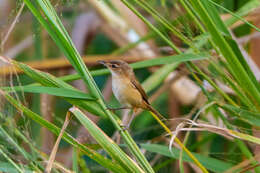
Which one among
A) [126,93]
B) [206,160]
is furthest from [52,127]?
[206,160]

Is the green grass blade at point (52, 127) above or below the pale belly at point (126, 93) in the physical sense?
above

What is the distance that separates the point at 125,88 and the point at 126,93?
0.10 feet

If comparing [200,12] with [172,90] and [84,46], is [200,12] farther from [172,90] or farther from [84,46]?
[84,46]

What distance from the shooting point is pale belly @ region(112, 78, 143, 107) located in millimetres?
2367

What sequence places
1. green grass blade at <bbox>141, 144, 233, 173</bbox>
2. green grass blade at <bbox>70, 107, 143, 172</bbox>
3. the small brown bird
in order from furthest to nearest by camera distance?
the small brown bird < green grass blade at <bbox>141, 144, 233, 173</bbox> < green grass blade at <bbox>70, 107, 143, 172</bbox>

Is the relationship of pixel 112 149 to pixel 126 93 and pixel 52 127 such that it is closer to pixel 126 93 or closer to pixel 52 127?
pixel 52 127

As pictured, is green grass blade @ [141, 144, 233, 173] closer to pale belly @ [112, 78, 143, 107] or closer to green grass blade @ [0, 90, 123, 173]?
pale belly @ [112, 78, 143, 107]

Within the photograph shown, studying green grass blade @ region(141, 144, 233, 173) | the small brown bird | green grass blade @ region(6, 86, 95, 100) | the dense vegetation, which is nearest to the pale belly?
the small brown bird

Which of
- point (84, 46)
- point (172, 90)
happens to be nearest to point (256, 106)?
point (172, 90)

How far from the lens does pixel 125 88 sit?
93.4 inches

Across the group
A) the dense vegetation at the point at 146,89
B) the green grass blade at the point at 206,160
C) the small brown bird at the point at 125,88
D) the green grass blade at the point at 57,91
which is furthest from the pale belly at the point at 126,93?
the green grass blade at the point at 57,91

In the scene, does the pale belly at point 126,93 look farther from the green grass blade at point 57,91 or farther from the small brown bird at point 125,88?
the green grass blade at point 57,91

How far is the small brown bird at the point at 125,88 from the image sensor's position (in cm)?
237

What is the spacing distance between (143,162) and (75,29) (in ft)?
8.98
